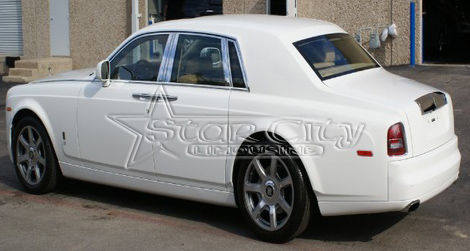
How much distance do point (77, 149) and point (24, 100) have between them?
88 cm

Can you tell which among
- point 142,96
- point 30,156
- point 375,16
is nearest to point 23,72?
point 375,16

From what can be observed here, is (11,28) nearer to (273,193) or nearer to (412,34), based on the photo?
(412,34)

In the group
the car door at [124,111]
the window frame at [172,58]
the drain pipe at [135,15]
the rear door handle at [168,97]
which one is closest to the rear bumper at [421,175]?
the window frame at [172,58]

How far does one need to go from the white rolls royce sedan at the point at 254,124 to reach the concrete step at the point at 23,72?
35.0 feet

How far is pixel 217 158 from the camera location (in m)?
6.32

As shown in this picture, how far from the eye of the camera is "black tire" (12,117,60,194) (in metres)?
7.56

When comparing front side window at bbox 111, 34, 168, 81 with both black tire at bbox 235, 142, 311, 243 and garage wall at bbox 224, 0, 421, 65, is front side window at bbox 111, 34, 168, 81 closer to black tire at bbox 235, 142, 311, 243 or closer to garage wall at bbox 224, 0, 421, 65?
black tire at bbox 235, 142, 311, 243

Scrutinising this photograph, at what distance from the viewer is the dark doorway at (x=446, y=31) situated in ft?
55.9

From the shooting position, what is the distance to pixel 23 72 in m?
18.0

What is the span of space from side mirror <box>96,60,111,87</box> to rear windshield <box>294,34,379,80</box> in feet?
5.82

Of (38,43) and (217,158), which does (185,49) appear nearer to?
(217,158)

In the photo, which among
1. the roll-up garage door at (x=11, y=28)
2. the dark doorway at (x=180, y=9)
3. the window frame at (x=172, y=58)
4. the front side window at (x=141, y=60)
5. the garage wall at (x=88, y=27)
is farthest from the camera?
the roll-up garage door at (x=11, y=28)

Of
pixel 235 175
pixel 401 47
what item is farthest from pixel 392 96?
pixel 401 47

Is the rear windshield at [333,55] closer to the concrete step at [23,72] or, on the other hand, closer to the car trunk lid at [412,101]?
the car trunk lid at [412,101]
